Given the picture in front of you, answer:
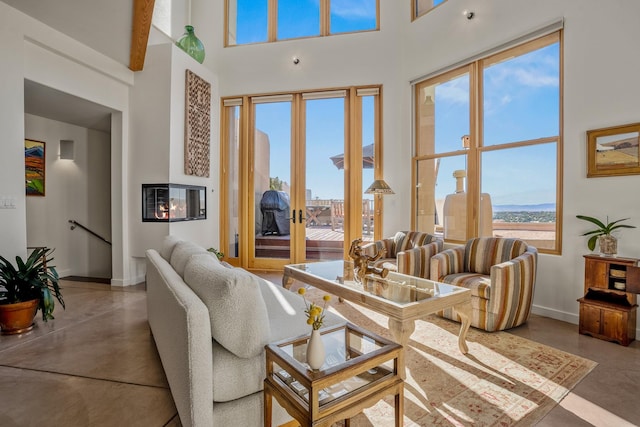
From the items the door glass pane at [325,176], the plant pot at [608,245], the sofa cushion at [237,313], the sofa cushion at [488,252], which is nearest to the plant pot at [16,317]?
the sofa cushion at [237,313]

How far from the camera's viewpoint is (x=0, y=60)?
312 centimetres

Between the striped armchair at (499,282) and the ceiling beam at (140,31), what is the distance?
15.2 ft

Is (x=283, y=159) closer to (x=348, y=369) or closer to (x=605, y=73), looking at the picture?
(x=605, y=73)

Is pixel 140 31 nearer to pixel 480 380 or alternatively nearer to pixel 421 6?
pixel 421 6

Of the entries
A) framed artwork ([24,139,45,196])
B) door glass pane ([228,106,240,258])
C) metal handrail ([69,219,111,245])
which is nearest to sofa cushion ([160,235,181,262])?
door glass pane ([228,106,240,258])

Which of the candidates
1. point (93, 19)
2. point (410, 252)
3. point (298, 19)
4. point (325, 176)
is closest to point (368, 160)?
point (325, 176)

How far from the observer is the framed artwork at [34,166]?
15.6 ft

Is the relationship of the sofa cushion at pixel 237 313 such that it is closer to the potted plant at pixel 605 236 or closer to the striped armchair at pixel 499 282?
the striped armchair at pixel 499 282

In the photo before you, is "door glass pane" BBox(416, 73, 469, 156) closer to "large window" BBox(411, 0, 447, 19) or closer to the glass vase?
"large window" BBox(411, 0, 447, 19)

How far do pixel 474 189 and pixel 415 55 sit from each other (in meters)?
2.26

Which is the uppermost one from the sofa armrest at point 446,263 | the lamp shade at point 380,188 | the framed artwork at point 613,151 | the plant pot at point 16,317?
the framed artwork at point 613,151

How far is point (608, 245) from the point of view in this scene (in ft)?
9.35

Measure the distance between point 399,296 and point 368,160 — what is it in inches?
131

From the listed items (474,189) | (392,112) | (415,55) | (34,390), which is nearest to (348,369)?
(34,390)
